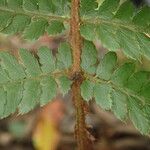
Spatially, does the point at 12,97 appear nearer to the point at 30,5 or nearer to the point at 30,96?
the point at 30,96

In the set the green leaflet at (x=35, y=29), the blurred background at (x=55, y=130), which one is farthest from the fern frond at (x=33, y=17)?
the blurred background at (x=55, y=130)

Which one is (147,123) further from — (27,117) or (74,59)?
(27,117)

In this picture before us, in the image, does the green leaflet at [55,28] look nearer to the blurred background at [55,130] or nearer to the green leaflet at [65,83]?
the green leaflet at [65,83]

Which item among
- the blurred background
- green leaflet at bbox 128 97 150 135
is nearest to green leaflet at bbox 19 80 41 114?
green leaflet at bbox 128 97 150 135

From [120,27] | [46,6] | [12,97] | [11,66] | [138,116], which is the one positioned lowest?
[138,116]

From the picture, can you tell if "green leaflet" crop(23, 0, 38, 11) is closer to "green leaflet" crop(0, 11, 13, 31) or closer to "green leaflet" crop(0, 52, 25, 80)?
"green leaflet" crop(0, 11, 13, 31)

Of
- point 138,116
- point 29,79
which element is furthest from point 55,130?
point 138,116

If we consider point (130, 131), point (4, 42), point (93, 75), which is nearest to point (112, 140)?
point (130, 131)
